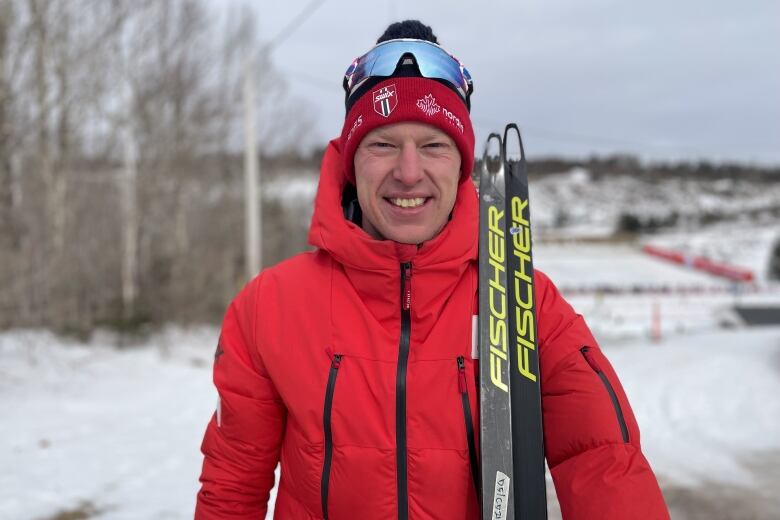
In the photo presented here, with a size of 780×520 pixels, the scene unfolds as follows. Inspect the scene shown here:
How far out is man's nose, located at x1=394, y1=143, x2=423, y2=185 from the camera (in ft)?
4.48

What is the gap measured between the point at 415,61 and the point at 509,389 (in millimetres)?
838

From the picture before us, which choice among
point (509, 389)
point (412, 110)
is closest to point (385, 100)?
point (412, 110)

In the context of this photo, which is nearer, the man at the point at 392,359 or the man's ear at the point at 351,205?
the man at the point at 392,359

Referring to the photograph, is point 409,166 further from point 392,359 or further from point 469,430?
point 469,430

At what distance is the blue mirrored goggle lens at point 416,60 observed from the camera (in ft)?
4.92

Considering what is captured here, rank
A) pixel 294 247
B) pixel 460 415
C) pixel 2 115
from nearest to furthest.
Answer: pixel 460 415
pixel 2 115
pixel 294 247

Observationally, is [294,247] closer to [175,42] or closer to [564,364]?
[175,42]

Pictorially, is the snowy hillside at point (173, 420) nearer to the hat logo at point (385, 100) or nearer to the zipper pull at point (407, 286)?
the zipper pull at point (407, 286)

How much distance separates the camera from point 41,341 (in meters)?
7.95

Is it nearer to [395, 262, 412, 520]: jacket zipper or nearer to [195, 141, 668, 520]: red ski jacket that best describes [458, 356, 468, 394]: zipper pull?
[195, 141, 668, 520]: red ski jacket

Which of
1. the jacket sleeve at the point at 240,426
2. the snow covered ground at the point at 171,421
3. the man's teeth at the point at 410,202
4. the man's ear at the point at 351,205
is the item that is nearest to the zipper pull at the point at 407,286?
the man's teeth at the point at 410,202

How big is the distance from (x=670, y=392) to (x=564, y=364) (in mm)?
6511

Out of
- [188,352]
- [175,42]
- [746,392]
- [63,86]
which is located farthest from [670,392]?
[175,42]

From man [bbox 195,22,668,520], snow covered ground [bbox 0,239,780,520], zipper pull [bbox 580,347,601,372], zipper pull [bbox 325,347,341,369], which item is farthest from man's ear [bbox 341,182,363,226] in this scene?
snow covered ground [bbox 0,239,780,520]
